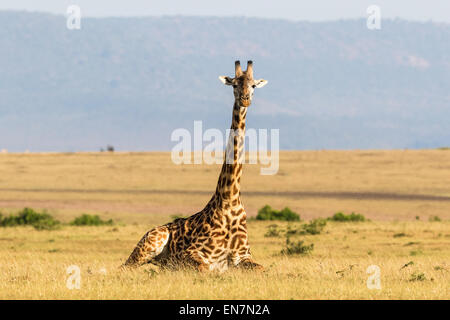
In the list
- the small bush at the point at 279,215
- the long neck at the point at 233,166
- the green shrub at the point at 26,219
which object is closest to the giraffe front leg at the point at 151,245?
the long neck at the point at 233,166

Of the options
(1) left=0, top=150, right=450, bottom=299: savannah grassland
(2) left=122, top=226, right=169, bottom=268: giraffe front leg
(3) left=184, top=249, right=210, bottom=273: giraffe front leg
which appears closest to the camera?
(1) left=0, top=150, right=450, bottom=299: savannah grassland

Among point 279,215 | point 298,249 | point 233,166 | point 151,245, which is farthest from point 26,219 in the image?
point 233,166

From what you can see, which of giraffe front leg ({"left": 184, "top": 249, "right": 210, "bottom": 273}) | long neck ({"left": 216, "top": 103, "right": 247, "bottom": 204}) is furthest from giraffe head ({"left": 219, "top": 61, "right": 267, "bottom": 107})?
giraffe front leg ({"left": 184, "top": 249, "right": 210, "bottom": 273})

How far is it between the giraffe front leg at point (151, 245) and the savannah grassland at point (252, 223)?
361 millimetres

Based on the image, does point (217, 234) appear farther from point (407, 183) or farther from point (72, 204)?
point (407, 183)

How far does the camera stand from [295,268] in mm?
16078

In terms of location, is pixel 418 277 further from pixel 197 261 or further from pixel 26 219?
pixel 26 219

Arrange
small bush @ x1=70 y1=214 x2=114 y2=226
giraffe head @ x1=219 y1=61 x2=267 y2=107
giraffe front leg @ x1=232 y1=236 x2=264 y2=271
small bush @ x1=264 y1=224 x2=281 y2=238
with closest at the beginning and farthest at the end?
giraffe head @ x1=219 y1=61 x2=267 y2=107 < giraffe front leg @ x1=232 y1=236 x2=264 y2=271 < small bush @ x1=264 y1=224 x2=281 y2=238 < small bush @ x1=70 y1=214 x2=114 y2=226

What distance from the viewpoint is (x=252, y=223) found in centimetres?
3183

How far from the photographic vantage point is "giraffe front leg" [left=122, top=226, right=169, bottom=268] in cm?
1435

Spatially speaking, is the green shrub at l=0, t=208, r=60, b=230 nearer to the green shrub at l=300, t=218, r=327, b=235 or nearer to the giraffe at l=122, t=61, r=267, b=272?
the green shrub at l=300, t=218, r=327, b=235

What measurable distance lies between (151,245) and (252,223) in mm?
17590

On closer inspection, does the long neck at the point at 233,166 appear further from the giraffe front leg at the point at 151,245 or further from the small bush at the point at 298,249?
the small bush at the point at 298,249

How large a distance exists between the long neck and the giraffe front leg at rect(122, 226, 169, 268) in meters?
1.12
